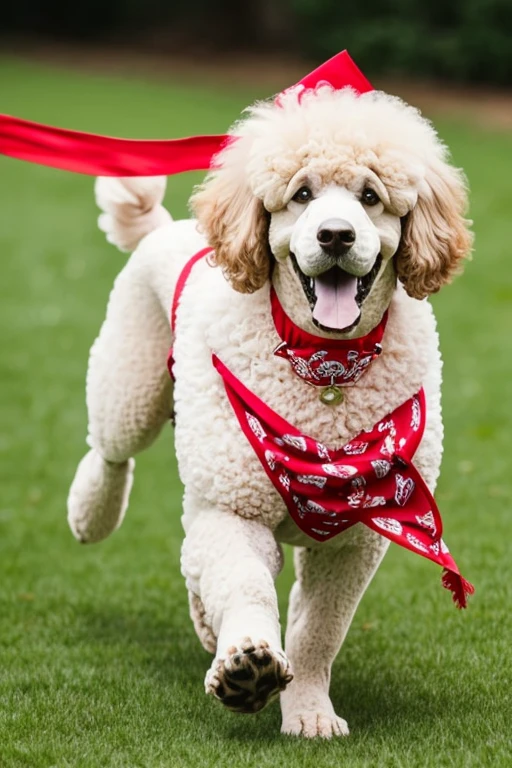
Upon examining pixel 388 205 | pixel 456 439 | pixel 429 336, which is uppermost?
pixel 388 205

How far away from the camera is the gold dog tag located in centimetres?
387

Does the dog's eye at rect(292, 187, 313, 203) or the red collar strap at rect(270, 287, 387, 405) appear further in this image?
the red collar strap at rect(270, 287, 387, 405)

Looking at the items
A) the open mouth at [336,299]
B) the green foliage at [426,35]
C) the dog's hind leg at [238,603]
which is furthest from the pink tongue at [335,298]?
the green foliage at [426,35]

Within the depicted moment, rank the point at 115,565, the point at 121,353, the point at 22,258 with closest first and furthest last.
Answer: the point at 121,353
the point at 115,565
the point at 22,258

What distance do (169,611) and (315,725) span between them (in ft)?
5.55

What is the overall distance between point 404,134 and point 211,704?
1.88 m

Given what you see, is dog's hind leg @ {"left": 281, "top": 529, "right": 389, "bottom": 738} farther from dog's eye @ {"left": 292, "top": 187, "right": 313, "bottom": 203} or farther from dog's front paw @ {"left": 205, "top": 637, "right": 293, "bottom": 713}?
dog's eye @ {"left": 292, "top": 187, "right": 313, "bottom": 203}

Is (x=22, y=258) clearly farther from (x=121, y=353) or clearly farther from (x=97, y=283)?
(x=121, y=353)


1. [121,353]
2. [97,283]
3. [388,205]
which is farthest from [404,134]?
[97,283]

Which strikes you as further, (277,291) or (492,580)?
(492,580)

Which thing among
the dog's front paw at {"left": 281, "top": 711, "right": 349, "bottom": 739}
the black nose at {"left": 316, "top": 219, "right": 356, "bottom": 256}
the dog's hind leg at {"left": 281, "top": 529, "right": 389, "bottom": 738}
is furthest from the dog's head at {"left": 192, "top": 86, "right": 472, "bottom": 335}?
the dog's front paw at {"left": 281, "top": 711, "right": 349, "bottom": 739}

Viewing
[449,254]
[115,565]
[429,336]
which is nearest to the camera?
[449,254]

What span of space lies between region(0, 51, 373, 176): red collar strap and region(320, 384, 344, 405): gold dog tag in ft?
3.52

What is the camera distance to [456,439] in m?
8.33
